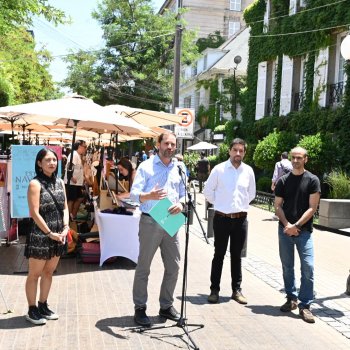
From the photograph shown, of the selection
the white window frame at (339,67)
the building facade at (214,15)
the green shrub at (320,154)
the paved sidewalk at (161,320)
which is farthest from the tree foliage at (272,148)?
the building facade at (214,15)

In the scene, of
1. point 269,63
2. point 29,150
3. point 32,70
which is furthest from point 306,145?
point 32,70

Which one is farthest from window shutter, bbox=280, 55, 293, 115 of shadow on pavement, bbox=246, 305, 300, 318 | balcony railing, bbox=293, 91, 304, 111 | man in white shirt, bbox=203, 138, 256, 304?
shadow on pavement, bbox=246, 305, 300, 318

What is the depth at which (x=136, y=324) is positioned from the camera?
5.52 m

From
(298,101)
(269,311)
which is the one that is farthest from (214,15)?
(269,311)

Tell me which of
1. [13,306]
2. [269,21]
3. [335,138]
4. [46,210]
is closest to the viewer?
[46,210]

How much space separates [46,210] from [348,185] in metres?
12.4

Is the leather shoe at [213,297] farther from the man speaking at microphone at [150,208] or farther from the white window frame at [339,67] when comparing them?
the white window frame at [339,67]

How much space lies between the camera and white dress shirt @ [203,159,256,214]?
21.1 ft

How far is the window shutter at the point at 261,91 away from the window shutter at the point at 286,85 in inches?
86.9

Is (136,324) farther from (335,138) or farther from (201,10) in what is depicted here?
(201,10)

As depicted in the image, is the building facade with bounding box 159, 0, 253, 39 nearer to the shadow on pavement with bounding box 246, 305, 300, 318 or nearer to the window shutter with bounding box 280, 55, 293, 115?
the window shutter with bounding box 280, 55, 293, 115

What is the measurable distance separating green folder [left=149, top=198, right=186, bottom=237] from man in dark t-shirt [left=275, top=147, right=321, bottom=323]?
1.56m

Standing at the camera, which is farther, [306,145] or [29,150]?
[306,145]

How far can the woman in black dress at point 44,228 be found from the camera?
5.24 meters
